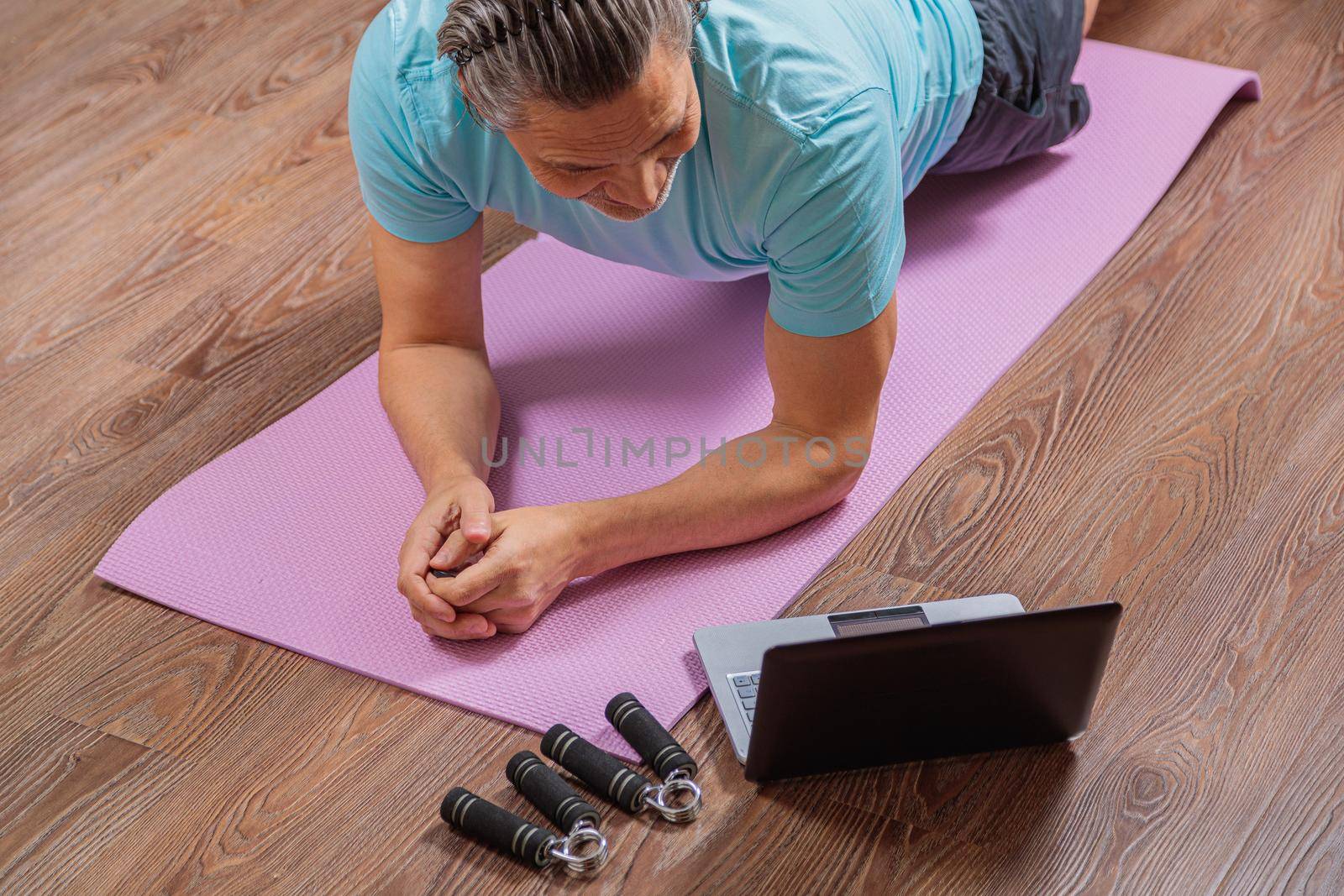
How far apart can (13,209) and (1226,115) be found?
208 cm

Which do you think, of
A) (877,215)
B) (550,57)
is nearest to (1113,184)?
(877,215)

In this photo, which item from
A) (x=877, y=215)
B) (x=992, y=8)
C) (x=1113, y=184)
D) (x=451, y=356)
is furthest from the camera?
(x=1113, y=184)

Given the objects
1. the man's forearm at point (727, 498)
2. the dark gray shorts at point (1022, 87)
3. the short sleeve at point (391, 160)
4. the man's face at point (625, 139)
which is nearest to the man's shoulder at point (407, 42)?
the short sleeve at point (391, 160)

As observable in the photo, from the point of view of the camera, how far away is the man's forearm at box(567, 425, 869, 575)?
142 cm

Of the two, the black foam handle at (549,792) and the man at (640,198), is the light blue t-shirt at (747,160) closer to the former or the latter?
the man at (640,198)

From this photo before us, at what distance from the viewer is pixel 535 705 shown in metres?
1.33

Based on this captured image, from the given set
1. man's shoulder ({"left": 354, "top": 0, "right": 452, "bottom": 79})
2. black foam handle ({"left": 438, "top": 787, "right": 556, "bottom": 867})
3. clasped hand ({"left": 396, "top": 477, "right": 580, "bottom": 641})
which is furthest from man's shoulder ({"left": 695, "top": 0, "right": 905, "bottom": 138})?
black foam handle ({"left": 438, "top": 787, "right": 556, "bottom": 867})

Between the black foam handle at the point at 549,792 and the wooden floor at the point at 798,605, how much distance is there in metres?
0.04

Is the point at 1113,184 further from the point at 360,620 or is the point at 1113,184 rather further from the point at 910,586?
the point at 360,620

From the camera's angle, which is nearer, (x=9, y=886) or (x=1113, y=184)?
(x=9, y=886)

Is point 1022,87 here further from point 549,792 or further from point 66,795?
point 66,795

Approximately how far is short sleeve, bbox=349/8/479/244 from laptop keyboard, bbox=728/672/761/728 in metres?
0.62

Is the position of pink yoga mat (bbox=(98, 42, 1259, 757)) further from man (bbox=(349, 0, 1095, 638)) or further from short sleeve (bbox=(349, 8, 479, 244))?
short sleeve (bbox=(349, 8, 479, 244))

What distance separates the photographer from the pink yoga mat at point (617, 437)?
139 cm
